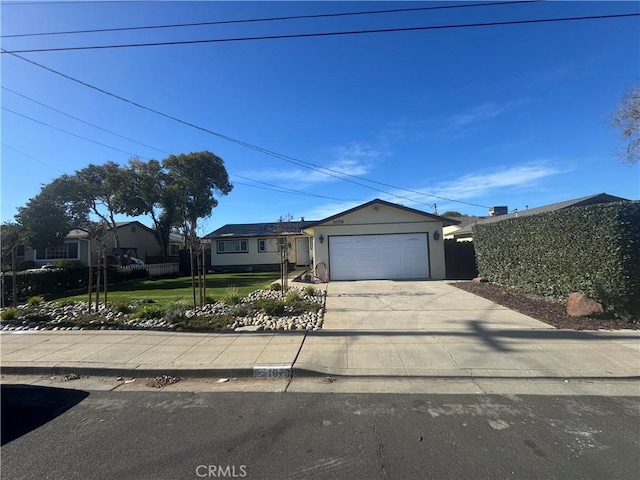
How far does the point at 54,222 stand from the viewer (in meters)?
25.0

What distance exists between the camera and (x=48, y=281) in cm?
1602

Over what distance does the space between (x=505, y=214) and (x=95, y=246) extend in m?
35.7

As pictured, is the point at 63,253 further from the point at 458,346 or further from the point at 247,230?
the point at 458,346

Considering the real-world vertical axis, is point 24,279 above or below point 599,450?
above

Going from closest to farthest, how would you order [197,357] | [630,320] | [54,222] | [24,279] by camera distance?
[197,357] < [630,320] < [24,279] < [54,222]

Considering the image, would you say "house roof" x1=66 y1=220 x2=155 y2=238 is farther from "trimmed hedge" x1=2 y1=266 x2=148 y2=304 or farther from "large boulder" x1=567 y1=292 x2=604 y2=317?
"large boulder" x1=567 y1=292 x2=604 y2=317

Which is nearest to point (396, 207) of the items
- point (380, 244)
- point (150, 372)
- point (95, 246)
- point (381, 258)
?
point (380, 244)

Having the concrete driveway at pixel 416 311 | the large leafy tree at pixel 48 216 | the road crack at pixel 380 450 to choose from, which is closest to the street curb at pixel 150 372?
the road crack at pixel 380 450

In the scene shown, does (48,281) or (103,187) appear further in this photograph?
(103,187)

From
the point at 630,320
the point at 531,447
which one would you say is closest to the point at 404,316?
the point at 630,320

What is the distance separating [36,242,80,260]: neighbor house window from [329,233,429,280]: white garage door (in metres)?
24.4

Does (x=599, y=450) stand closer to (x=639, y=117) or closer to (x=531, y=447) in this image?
(x=531, y=447)

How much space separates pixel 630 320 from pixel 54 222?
1180 inches

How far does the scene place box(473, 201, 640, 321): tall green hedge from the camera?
26.8 feet
